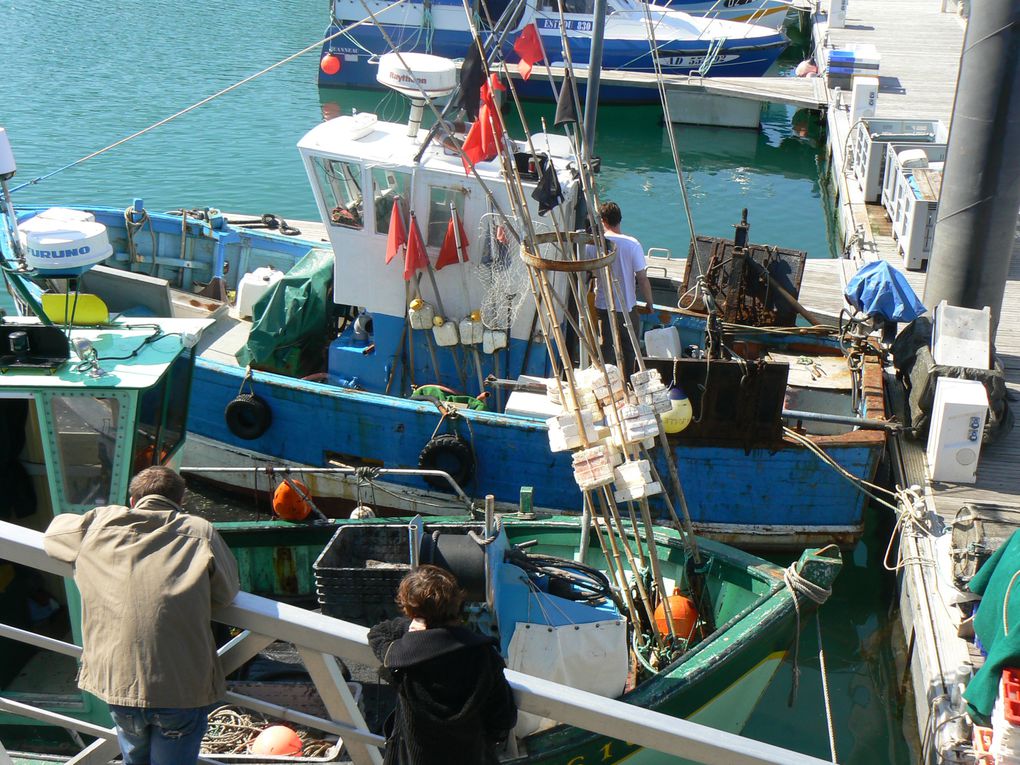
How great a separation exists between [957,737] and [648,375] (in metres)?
2.42

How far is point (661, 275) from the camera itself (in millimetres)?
10945

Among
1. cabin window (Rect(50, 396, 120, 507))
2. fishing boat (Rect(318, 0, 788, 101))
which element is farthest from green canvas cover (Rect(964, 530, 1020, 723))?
fishing boat (Rect(318, 0, 788, 101))

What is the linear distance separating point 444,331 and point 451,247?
704mm

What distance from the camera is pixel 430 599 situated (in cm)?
289

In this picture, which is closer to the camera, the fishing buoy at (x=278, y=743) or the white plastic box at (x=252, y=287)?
the fishing buoy at (x=278, y=743)

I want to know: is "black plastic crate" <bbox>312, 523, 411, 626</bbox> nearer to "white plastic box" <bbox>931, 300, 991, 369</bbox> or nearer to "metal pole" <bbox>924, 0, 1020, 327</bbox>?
"white plastic box" <bbox>931, 300, 991, 369</bbox>

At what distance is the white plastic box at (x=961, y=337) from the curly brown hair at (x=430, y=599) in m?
5.99

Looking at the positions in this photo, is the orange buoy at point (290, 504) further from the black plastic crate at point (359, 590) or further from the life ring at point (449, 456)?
the life ring at point (449, 456)

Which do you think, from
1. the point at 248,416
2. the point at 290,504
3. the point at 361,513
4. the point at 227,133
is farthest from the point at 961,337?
the point at 227,133

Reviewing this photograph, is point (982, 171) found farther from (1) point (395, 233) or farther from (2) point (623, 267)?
(1) point (395, 233)

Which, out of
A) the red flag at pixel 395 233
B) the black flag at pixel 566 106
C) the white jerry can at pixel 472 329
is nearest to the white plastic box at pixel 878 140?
the white jerry can at pixel 472 329

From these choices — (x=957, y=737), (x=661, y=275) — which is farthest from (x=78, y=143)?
(x=957, y=737)

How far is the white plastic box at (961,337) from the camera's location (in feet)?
26.0

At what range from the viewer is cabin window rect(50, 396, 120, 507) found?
5.12m
